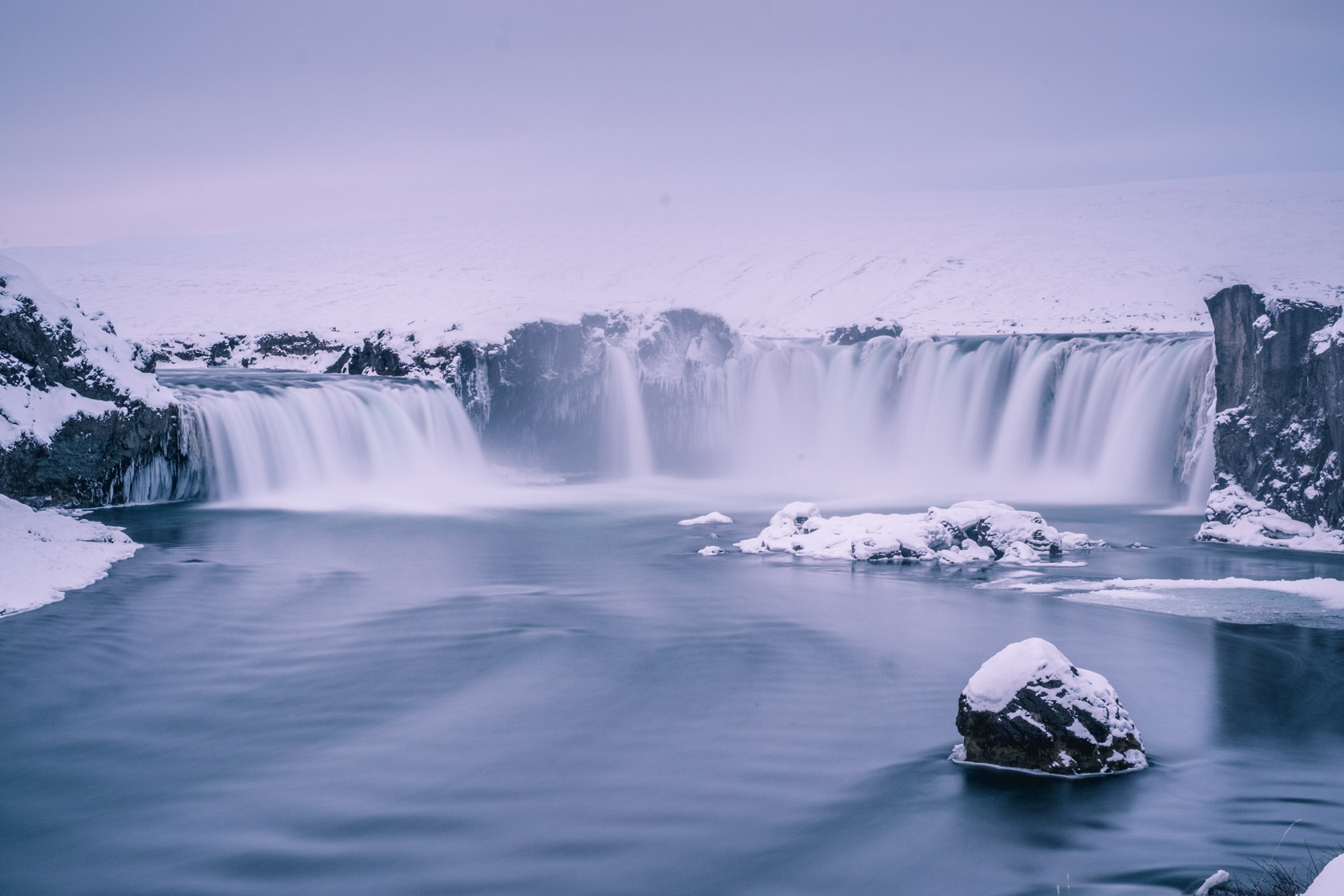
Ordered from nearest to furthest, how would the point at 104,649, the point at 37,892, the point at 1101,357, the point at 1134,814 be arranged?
the point at 37,892 < the point at 1134,814 < the point at 104,649 < the point at 1101,357

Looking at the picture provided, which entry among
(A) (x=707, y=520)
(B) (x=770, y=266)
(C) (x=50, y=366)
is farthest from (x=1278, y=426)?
(B) (x=770, y=266)

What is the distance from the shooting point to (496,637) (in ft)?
38.3

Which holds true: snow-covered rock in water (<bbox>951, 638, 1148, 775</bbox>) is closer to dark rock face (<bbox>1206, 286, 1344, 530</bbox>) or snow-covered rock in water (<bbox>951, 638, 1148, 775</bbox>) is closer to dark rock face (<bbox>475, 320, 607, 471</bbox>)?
dark rock face (<bbox>1206, 286, 1344, 530</bbox>)

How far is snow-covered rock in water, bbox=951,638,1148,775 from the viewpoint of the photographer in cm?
685

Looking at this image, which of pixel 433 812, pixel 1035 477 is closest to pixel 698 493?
pixel 1035 477

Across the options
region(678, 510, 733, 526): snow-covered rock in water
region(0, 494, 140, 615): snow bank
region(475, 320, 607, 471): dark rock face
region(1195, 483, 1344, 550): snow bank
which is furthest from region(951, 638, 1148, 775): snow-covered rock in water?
region(475, 320, 607, 471): dark rock face

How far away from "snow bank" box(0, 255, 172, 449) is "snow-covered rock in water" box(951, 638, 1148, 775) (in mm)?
18142

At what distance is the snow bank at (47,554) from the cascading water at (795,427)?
5.73 meters

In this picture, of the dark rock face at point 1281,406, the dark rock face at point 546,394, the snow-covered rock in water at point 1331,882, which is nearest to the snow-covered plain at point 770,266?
the dark rock face at point 546,394

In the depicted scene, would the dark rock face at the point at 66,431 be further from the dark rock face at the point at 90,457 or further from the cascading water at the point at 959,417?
the cascading water at the point at 959,417

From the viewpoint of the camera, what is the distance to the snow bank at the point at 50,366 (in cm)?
1861

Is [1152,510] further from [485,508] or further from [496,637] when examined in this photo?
[496,637]

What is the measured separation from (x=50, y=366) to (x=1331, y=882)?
71.1 ft

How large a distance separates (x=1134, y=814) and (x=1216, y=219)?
246 feet
